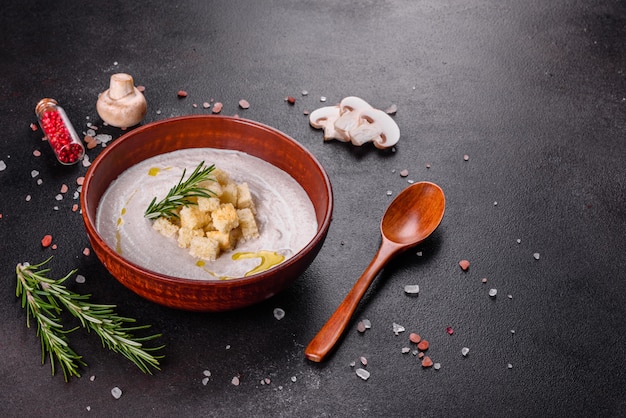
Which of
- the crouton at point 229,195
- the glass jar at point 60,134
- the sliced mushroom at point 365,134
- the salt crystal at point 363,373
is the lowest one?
the salt crystal at point 363,373

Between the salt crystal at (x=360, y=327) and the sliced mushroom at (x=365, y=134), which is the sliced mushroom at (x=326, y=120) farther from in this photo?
the salt crystal at (x=360, y=327)

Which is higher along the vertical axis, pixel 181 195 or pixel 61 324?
pixel 181 195

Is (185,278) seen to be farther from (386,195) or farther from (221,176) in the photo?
(386,195)

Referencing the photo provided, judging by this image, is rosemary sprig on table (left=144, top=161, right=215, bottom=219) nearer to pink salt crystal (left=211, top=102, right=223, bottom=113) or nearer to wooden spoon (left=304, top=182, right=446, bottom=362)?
wooden spoon (left=304, top=182, right=446, bottom=362)

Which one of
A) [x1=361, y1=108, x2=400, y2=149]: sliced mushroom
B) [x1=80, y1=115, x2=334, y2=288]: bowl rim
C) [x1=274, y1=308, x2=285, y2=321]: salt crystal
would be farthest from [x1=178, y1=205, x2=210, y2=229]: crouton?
[x1=361, y1=108, x2=400, y2=149]: sliced mushroom

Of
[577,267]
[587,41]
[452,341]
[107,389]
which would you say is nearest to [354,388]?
[452,341]

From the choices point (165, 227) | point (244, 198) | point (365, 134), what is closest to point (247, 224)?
point (244, 198)

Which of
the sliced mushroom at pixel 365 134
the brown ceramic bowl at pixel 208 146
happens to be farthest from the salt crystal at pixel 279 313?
the sliced mushroom at pixel 365 134
